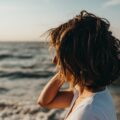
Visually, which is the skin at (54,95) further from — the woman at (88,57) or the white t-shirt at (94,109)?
the white t-shirt at (94,109)

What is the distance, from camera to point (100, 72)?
2.16 m

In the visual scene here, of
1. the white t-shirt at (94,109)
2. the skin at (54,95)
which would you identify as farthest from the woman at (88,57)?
the skin at (54,95)

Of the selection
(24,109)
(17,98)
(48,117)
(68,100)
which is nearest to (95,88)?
(68,100)

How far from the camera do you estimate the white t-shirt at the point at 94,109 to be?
1935mm

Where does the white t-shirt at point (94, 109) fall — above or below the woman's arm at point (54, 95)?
above

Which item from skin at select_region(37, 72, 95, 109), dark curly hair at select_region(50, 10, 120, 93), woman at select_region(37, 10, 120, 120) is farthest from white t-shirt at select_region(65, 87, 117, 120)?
skin at select_region(37, 72, 95, 109)

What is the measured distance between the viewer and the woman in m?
2.08

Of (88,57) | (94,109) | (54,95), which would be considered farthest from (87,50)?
(54,95)

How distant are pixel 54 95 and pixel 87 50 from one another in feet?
2.38

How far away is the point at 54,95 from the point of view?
2.70 meters

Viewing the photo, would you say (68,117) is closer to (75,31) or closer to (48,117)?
(75,31)

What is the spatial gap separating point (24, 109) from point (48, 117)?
1.30 meters

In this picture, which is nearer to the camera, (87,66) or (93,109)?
(93,109)

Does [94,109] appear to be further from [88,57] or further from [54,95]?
[54,95]
